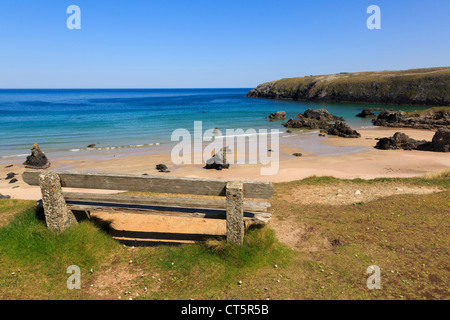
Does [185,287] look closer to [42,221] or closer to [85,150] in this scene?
[42,221]

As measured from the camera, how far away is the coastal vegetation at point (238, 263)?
479cm

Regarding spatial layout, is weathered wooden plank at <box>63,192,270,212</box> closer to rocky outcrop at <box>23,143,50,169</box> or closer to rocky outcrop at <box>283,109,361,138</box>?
rocky outcrop at <box>23,143,50,169</box>

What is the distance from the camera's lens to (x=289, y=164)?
65.8ft

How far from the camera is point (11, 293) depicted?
459 cm

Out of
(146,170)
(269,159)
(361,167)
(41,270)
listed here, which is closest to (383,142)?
(361,167)

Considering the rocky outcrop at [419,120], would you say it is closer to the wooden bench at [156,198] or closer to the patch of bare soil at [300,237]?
the patch of bare soil at [300,237]

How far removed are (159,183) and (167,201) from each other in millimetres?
620

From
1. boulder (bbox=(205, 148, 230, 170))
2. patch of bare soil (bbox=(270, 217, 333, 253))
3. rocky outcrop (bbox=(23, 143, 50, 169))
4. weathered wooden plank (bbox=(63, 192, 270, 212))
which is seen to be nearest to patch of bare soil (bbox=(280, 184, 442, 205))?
patch of bare soil (bbox=(270, 217, 333, 253))

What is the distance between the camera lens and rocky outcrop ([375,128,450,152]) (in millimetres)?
22986

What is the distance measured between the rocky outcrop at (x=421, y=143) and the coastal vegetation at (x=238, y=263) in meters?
20.1
